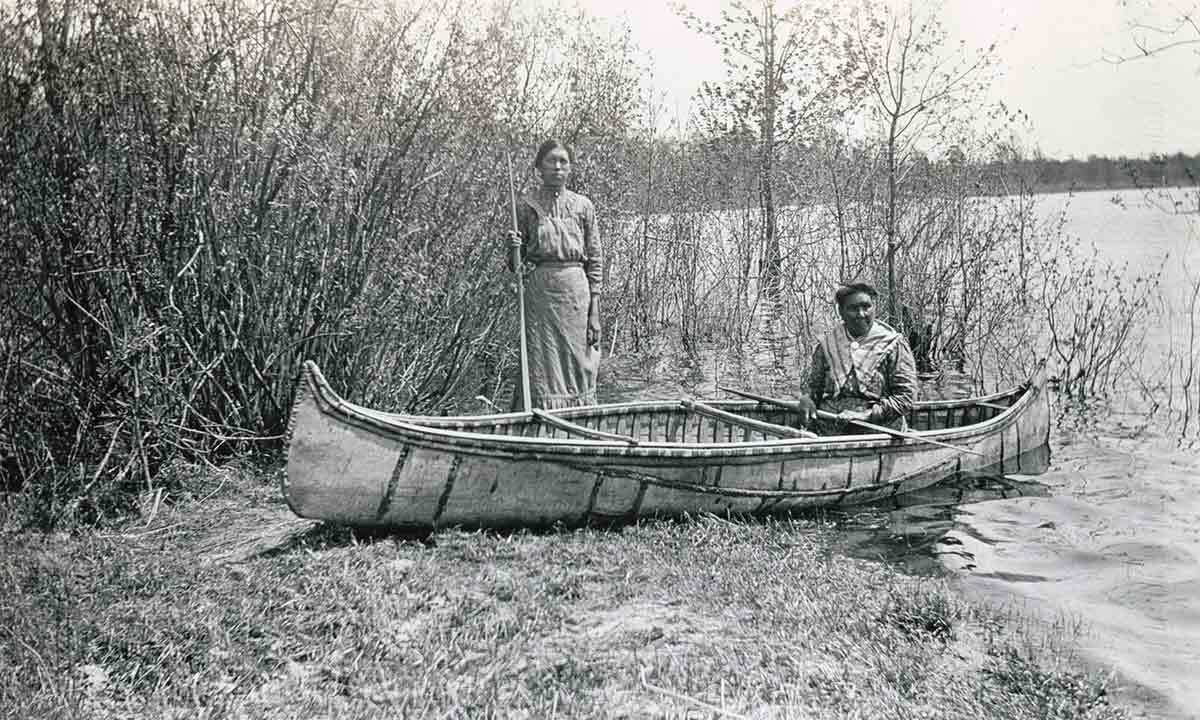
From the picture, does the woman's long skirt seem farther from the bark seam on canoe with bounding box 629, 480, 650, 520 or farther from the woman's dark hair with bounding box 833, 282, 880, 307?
the woman's dark hair with bounding box 833, 282, 880, 307

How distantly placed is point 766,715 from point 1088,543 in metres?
3.97

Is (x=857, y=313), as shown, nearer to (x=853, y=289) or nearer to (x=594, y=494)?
(x=853, y=289)

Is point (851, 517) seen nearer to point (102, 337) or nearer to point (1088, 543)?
point (1088, 543)

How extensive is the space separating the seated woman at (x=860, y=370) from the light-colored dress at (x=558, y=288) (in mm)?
1726

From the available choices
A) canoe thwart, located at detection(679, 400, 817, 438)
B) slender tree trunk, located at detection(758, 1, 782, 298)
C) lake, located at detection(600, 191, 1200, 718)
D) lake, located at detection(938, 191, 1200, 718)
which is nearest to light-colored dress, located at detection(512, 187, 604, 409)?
canoe thwart, located at detection(679, 400, 817, 438)

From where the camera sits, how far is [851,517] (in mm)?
6922

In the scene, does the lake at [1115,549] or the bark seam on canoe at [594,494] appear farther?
the bark seam on canoe at [594,494]

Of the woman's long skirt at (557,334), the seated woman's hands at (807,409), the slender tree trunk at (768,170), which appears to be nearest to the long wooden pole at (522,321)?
the woman's long skirt at (557,334)

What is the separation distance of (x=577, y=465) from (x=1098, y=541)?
12.1 feet

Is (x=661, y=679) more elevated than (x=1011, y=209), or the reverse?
(x=1011, y=209)

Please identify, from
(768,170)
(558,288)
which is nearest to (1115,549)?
(558,288)

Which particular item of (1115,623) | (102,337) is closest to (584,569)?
(1115,623)

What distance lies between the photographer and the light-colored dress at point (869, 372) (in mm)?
7090

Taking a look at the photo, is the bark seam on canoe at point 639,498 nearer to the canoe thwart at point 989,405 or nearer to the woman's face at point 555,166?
the woman's face at point 555,166
